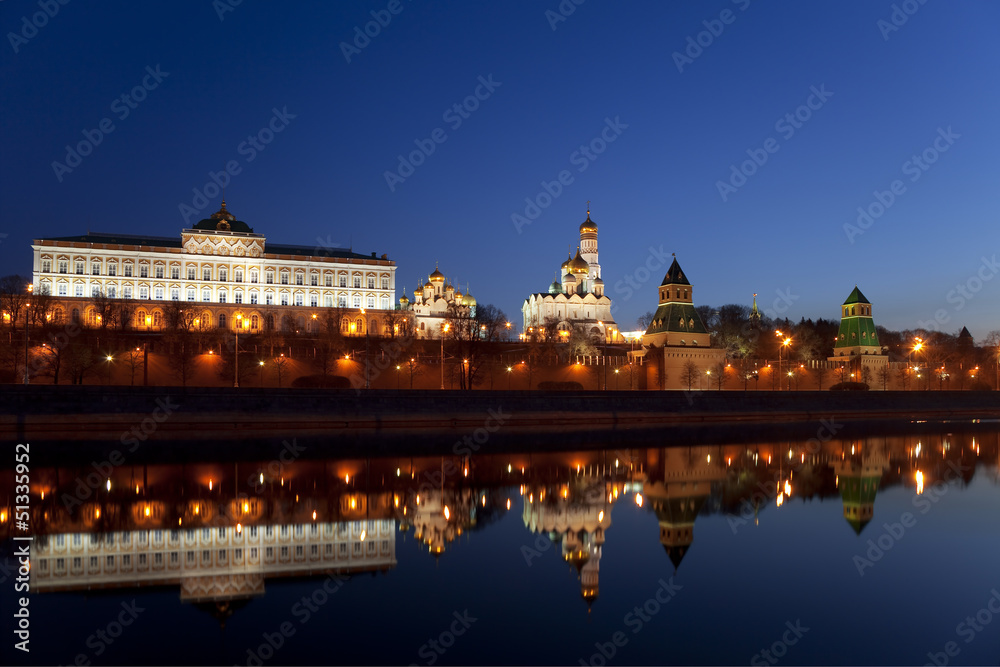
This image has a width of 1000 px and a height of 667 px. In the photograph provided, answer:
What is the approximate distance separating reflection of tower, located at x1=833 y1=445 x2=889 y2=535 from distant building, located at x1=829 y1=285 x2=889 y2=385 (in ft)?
123

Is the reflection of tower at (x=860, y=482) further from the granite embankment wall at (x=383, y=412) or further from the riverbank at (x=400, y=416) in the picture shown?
the granite embankment wall at (x=383, y=412)

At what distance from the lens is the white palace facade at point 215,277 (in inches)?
3137

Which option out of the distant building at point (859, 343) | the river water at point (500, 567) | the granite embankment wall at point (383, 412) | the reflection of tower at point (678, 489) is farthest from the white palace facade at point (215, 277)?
the river water at point (500, 567)

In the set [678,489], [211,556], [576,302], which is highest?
[576,302]

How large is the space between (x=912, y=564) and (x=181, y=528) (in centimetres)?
1374

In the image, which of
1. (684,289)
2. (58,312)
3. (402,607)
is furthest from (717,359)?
(58,312)

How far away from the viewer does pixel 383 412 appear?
119 ft

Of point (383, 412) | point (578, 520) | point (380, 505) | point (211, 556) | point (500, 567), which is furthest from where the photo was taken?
point (383, 412)

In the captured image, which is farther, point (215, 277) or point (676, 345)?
point (215, 277)

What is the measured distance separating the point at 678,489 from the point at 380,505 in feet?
27.6

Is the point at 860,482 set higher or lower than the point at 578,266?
lower

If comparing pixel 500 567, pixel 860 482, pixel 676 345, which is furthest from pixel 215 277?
pixel 500 567

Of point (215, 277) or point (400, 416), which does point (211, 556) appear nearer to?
point (400, 416)

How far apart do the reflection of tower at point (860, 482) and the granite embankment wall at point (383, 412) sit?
9.32m
